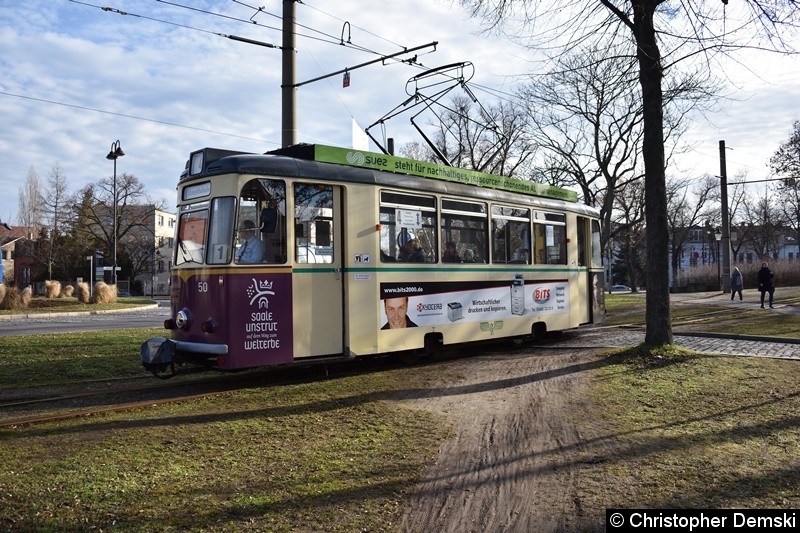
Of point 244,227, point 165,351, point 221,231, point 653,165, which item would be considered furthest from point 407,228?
point 653,165

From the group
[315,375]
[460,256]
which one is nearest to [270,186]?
[315,375]

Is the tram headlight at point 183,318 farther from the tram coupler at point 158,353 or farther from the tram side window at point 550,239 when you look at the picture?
the tram side window at point 550,239

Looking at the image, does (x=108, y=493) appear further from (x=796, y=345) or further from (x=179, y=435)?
(x=796, y=345)

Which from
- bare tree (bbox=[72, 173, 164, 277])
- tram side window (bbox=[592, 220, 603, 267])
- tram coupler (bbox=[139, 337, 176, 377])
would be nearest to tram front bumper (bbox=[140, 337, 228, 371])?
tram coupler (bbox=[139, 337, 176, 377])

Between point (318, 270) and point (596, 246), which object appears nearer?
point (318, 270)

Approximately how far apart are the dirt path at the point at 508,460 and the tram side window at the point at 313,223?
266 centimetres

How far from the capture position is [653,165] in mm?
11602

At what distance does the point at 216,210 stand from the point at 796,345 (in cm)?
1187

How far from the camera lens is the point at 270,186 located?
29.3ft

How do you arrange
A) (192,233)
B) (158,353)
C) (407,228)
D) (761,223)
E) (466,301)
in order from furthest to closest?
(761,223), (466,301), (407,228), (192,233), (158,353)

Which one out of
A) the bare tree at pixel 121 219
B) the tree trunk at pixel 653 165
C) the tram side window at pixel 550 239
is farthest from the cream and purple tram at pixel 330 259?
the bare tree at pixel 121 219

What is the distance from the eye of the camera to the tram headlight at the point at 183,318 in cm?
895

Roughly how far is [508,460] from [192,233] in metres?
5.77

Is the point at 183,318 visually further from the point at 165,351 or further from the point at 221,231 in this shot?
the point at 221,231
